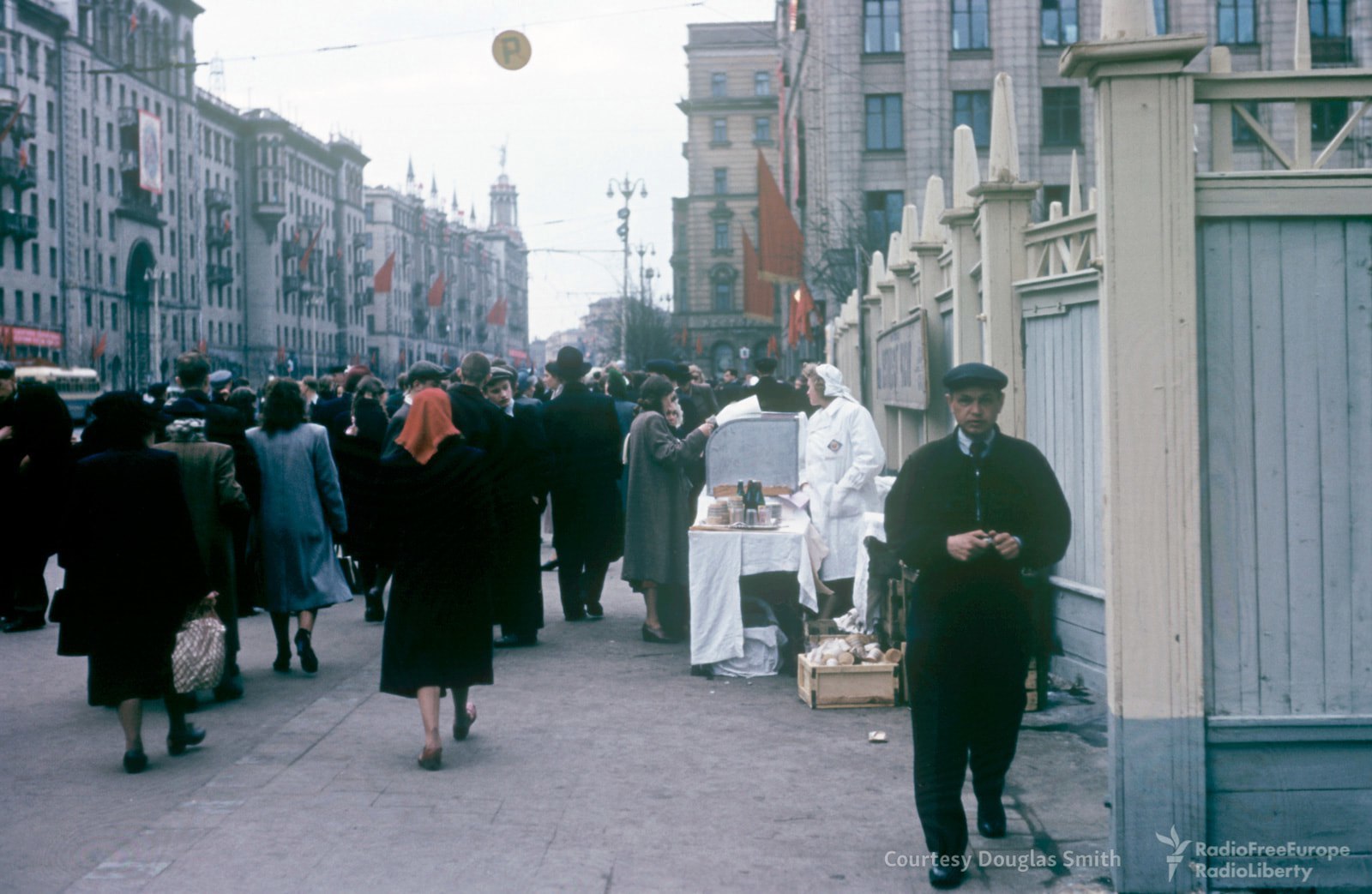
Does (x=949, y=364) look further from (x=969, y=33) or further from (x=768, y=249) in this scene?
(x=969, y=33)

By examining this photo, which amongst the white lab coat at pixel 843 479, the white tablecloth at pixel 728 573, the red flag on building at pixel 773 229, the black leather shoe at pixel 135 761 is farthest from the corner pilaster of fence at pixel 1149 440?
the red flag on building at pixel 773 229

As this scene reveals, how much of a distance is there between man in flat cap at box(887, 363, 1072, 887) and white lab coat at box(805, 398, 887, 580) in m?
4.41

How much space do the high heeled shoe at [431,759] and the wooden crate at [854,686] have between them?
2301mm

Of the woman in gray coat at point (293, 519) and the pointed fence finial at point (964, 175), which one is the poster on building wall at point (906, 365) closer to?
the pointed fence finial at point (964, 175)

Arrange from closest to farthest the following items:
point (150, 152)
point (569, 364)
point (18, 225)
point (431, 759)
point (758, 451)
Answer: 1. point (431, 759)
2. point (758, 451)
3. point (569, 364)
4. point (18, 225)
5. point (150, 152)

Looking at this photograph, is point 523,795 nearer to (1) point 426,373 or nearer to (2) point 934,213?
(1) point 426,373

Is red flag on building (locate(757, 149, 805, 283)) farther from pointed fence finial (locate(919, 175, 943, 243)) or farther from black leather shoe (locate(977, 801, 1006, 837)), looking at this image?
black leather shoe (locate(977, 801, 1006, 837))

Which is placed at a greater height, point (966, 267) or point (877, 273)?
point (877, 273)

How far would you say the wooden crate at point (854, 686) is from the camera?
314 inches

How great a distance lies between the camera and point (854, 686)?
802 cm

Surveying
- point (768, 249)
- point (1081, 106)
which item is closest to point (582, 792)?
point (768, 249)

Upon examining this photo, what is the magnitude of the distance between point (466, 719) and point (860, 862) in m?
2.73

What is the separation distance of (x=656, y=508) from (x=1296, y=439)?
→ 619 centimetres

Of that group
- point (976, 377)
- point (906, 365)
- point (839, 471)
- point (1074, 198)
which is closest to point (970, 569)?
point (976, 377)
